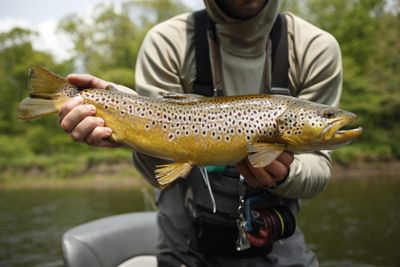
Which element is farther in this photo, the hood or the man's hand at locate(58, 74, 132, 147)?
the hood

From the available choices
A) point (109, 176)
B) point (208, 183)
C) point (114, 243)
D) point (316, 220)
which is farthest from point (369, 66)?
point (208, 183)

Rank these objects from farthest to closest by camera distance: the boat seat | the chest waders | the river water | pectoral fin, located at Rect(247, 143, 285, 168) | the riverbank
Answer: the riverbank → the river water → the boat seat → the chest waders → pectoral fin, located at Rect(247, 143, 285, 168)

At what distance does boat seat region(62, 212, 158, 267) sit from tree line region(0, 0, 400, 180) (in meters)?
22.3

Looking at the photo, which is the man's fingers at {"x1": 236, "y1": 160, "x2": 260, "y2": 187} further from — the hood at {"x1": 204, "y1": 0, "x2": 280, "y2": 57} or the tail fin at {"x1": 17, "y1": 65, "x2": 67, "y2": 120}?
the tail fin at {"x1": 17, "y1": 65, "x2": 67, "y2": 120}

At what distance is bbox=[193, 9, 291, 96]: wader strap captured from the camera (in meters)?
2.67

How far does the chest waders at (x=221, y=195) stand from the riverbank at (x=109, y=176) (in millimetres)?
19641

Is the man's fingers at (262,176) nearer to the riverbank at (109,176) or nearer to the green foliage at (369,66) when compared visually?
the riverbank at (109,176)

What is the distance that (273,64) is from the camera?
2684mm

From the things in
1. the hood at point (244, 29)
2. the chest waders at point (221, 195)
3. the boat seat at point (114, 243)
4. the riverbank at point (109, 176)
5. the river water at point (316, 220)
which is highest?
the hood at point (244, 29)

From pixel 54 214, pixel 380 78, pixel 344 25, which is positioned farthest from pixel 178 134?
pixel 344 25

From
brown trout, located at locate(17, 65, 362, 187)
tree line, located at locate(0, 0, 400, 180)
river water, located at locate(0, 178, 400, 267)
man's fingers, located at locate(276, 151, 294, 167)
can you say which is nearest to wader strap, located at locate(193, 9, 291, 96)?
brown trout, located at locate(17, 65, 362, 187)

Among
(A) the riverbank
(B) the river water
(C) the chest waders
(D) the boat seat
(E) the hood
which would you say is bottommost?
(A) the riverbank

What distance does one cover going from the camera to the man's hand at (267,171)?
2.27 m

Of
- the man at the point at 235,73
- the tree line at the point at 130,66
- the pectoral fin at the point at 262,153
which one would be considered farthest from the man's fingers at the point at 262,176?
the tree line at the point at 130,66
